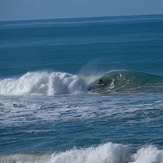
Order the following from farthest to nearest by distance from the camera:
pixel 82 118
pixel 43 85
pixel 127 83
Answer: pixel 127 83 < pixel 43 85 < pixel 82 118

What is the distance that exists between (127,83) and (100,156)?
16879 millimetres

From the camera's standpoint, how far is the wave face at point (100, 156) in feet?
49.6

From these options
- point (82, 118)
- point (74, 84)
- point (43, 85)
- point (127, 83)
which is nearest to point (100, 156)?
point (82, 118)

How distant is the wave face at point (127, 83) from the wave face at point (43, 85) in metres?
1.32

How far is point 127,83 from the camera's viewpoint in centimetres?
3203

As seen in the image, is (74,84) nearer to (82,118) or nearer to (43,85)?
(43,85)

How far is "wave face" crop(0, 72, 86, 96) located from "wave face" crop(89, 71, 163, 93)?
4.32 feet

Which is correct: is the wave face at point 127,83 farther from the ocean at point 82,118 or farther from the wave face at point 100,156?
the wave face at point 100,156

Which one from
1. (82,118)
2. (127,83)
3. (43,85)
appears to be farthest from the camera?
(127,83)

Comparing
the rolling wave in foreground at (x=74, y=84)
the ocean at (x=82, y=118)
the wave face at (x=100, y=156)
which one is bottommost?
the wave face at (x=100, y=156)

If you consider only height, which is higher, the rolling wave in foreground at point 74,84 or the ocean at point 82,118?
the rolling wave in foreground at point 74,84

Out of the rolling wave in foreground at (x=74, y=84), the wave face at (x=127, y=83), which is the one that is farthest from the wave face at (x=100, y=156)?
the rolling wave in foreground at (x=74, y=84)

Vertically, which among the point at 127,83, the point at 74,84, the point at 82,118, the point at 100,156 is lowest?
the point at 100,156

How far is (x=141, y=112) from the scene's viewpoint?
21.6 meters
